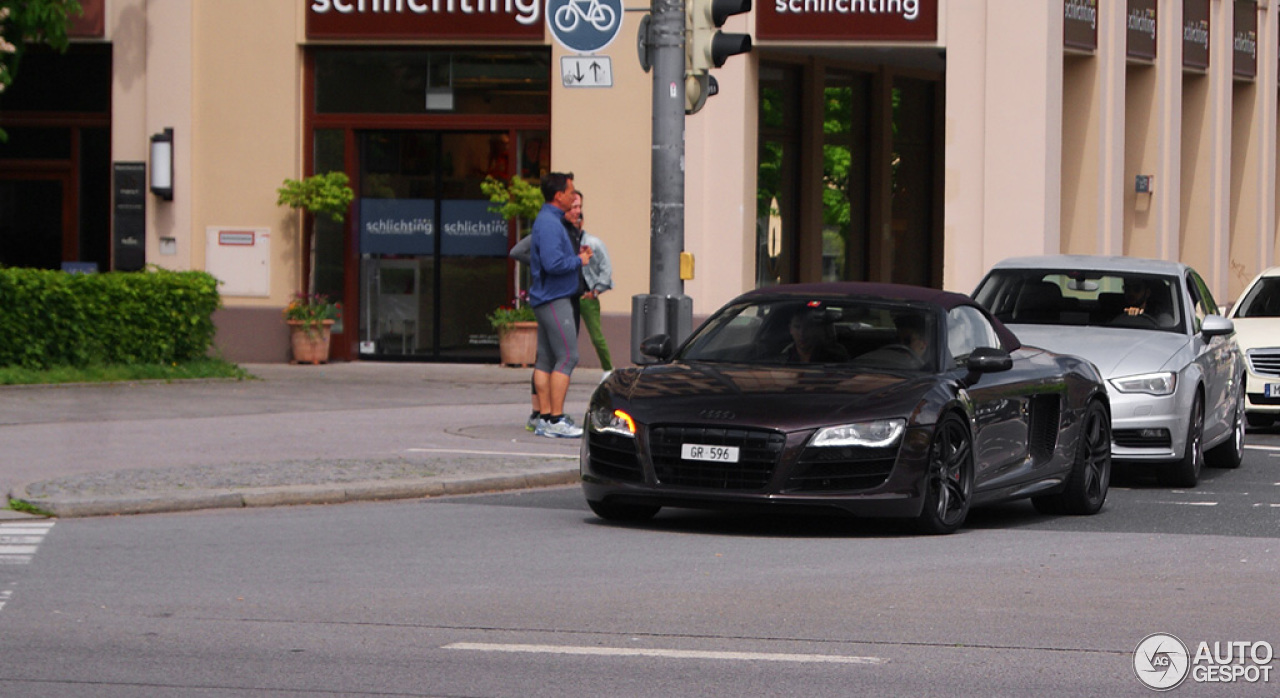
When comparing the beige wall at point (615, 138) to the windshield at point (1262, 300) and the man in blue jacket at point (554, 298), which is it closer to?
the windshield at point (1262, 300)

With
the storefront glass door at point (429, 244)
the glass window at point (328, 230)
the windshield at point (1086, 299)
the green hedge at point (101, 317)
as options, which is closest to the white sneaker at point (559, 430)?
the windshield at point (1086, 299)

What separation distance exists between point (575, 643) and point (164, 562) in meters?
2.93

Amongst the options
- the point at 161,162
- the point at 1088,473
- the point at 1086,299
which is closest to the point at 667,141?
the point at 1086,299

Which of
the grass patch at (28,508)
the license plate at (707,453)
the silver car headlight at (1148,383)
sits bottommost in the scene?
the grass patch at (28,508)

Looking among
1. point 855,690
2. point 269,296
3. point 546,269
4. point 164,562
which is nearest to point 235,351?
point 269,296

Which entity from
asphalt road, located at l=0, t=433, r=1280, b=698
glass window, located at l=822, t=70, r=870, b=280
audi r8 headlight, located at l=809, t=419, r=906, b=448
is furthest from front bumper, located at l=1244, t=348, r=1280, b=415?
glass window, located at l=822, t=70, r=870, b=280

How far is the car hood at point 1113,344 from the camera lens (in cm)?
1341

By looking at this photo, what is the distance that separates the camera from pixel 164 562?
368 inches

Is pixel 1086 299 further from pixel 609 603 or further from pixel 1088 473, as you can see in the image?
pixel 609 603

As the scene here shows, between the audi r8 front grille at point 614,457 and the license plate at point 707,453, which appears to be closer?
the license plate at point 707,453

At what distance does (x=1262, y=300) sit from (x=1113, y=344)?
6127 millimetres

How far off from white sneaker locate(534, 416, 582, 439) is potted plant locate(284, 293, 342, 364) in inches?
324

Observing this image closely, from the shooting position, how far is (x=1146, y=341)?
13820 mm

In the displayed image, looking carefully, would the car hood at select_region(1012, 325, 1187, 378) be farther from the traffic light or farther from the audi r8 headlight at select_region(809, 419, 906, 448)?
the audi r8 headlight at select_region(809, 419, 906, 448)
